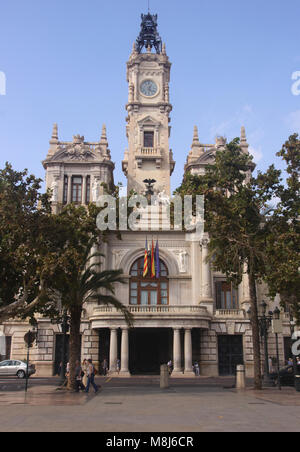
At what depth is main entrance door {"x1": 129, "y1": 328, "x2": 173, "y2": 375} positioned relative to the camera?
43969mm

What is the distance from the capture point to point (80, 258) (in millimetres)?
23453

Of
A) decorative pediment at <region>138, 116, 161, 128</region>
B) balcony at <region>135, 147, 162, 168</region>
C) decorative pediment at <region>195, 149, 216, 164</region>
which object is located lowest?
decorative pediment at <region>195, 149, 216, 164</region>

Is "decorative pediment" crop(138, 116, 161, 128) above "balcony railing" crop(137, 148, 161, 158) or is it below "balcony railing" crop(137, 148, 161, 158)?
above

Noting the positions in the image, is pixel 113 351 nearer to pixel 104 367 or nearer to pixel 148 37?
pixel 104 367

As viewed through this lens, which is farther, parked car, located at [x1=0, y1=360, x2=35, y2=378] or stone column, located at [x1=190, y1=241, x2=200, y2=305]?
stone column, located at [x1=190, y1=241, x2=200, y2=305]

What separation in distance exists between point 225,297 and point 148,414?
30.5 metres

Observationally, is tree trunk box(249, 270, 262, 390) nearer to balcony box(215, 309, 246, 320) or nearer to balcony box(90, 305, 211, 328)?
balcony box(90, 305, 211, 328)

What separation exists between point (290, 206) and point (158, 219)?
67.4 ft

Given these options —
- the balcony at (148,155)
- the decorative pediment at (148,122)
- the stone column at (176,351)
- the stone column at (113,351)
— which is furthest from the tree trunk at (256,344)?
the decorative pediment at (148,122)

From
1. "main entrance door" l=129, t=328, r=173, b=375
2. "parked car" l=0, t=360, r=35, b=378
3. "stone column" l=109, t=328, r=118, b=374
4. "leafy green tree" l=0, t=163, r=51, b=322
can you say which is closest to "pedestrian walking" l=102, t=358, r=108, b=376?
"stone column" l=109, t=328, r=118, b=374

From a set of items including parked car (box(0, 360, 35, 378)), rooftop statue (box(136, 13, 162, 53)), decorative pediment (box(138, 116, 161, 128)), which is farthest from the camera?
rooftop statue (box(136, 13, 162, 53))

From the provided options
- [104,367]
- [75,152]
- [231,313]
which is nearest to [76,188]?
[75,152]

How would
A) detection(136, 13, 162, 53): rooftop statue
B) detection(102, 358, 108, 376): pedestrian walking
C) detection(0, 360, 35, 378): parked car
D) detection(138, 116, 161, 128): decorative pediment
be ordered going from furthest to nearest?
detection(136, 13, 162, 53): rooftop statue → detection(138, 116, 161, 128): decorative pediment → detection(102, 358, 108, 376): pedestrian walking → detection(0, 360, 35, 378): parked car
